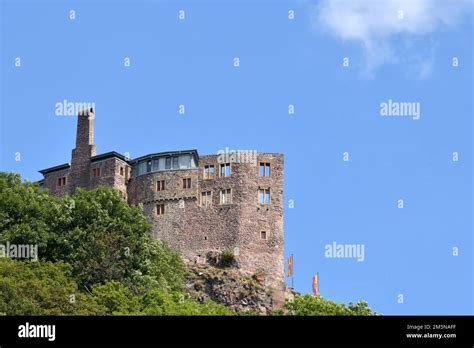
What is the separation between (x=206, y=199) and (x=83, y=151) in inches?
556

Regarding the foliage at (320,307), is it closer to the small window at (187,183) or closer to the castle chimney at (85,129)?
the small window at (187,183)

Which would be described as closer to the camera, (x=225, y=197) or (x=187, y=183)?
(x=225, y=197)

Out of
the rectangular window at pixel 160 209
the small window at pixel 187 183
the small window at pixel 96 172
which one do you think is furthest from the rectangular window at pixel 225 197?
the small window at pixel 96 172

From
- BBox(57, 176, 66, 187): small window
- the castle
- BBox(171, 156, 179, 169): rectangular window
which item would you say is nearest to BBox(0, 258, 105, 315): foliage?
the castle

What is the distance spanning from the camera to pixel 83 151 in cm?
10656

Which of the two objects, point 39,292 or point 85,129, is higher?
point 85,129

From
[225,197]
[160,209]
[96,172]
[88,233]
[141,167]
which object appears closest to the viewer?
[88,233]

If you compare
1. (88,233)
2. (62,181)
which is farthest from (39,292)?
(62,181)

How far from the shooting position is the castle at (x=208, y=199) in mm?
98125

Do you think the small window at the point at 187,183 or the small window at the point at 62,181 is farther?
the small window at the point at 62,181

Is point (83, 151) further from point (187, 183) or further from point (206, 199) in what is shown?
point (206, 199)
